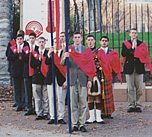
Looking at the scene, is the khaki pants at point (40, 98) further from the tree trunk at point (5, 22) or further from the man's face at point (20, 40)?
the tree trunk at point (5, 22)

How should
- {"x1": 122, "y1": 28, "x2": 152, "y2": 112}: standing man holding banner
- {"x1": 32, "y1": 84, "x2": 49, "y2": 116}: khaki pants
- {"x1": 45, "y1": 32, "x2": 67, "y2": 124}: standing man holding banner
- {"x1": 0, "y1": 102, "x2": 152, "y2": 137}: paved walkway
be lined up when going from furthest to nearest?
1. {"x1": 122, "y1": 28, "x2": 152, "y2": 112}: standing man holding banner
2. {"x1": 32, "y1": 84, "x2": 49, "y2": 116}: khaki pants
3. {"x1": 45, "y1": 32, "x2": 67, "y2": 124}: standing man holding banner
4. {"x1": 0, "y1": 102, "x2": 152, "y2": 137}: paved walkway

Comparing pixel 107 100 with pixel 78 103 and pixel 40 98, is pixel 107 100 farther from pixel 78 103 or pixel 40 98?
pixel 40 98

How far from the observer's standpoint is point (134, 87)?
1173 centimetres

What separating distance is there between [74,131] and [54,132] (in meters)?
0.38

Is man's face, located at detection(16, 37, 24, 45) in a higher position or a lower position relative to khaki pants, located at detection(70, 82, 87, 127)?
higher

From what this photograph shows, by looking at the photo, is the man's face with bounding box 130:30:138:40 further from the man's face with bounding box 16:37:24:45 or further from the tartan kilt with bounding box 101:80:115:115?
the man's face with bounding box 16:37:24:45

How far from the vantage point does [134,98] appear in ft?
38.7

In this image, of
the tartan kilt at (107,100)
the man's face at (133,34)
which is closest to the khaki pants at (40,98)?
the tartan kilt at (107,100)

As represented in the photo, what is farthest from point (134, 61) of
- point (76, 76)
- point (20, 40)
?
point (20, 40)

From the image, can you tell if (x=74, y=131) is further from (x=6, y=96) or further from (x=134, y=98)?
(x=6, y=96)

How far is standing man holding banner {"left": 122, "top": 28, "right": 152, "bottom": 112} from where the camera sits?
445 inches

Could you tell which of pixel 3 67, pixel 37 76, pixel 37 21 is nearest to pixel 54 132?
pixel 37 76

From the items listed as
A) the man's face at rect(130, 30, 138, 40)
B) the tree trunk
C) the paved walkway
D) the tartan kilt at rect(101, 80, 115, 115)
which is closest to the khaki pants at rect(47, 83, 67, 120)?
the paved walkway

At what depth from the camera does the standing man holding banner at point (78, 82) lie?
9133mm
